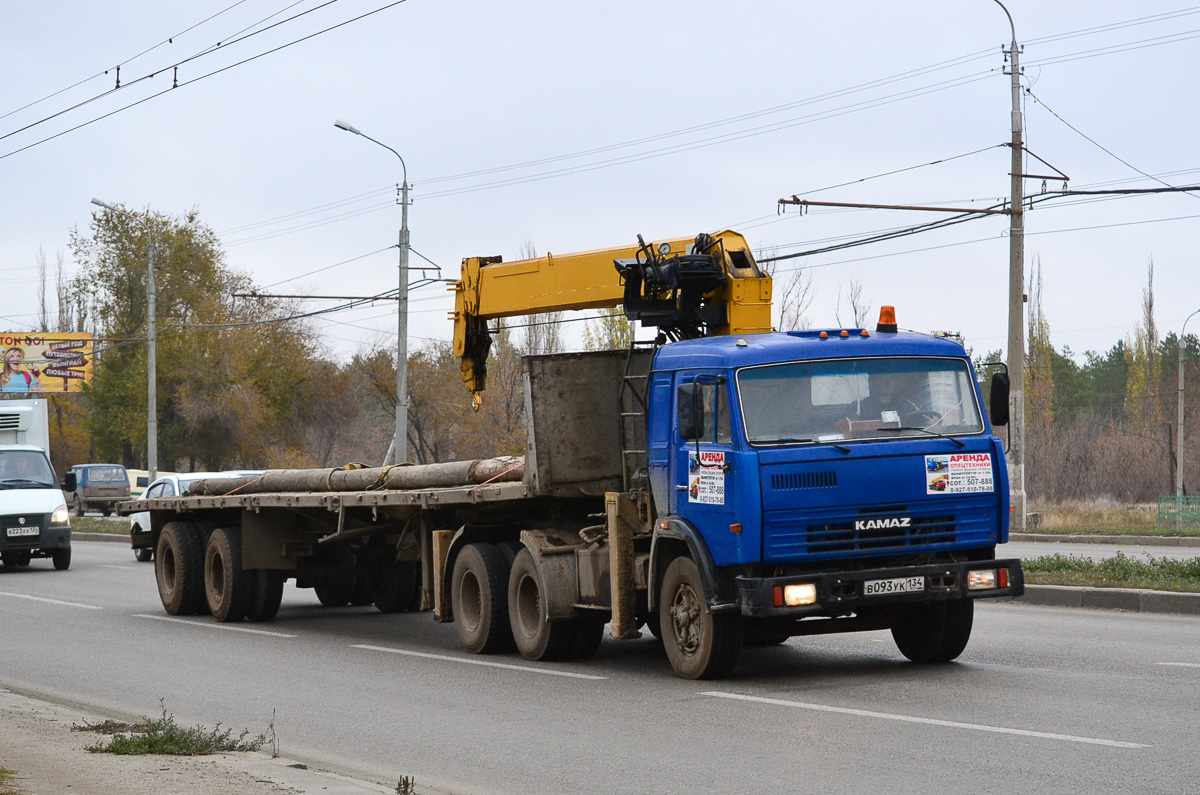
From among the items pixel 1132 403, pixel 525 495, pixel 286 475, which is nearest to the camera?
pixel 525 495

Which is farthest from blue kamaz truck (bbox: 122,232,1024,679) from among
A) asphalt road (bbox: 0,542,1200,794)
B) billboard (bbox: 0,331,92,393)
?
billboard (bbox: 0,331,92,393)

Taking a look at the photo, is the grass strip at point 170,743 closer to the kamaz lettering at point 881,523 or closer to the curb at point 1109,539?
the kamaz lettering at point 881,523

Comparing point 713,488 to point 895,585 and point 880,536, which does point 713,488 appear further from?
point 895,585

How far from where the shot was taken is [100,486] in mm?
53938

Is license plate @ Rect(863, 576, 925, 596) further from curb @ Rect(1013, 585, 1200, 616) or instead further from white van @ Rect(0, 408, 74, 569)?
white van @ Rect(0, 408, 74, 569)

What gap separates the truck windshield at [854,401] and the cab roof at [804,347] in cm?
6

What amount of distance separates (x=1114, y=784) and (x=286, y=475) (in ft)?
35.8

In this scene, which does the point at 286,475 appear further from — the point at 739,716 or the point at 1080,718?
the point at 1080,718

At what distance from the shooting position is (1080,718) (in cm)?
805

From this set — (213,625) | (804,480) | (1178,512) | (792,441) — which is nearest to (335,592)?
(213,625)

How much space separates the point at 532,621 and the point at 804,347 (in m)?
3.51

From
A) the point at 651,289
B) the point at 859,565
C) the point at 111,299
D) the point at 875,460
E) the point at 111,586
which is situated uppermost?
the point at 111,299

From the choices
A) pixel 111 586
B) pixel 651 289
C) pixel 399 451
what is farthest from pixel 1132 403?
pixel 651 289

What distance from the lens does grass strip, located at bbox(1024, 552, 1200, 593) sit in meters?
15.0
